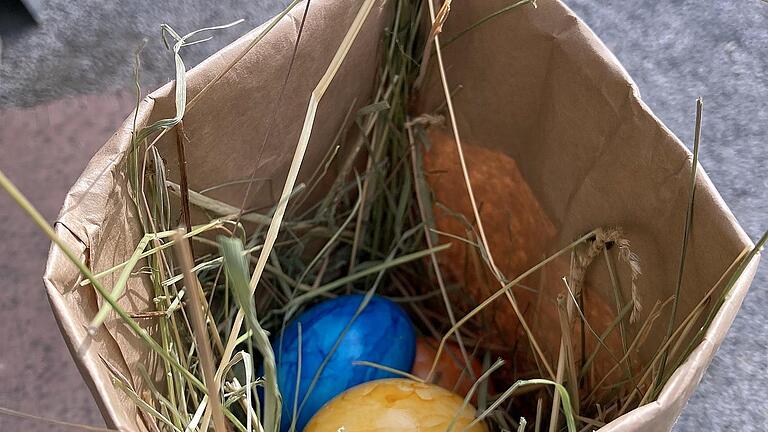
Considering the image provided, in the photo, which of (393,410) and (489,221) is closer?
(393,410)

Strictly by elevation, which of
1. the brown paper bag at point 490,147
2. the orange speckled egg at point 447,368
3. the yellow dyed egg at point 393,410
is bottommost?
the orange speckled egg at point 447,368

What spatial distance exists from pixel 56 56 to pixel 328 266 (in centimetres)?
49

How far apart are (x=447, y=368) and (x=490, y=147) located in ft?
0.51

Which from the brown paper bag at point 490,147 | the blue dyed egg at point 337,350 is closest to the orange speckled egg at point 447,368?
the blue dyed egg at point 337,350

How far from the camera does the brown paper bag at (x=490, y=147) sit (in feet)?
1.09

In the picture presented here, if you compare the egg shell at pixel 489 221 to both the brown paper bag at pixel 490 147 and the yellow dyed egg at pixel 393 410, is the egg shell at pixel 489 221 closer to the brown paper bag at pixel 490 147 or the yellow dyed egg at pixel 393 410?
the brown paper bag at pixel 490 147

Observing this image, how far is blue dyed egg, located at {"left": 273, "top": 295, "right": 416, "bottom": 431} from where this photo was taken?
1.59ft

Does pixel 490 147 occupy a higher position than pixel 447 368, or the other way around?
pixel 490 147

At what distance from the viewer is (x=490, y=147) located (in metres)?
0.51

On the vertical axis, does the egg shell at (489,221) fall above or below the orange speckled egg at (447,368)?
above

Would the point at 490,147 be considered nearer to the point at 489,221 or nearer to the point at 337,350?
the point at 489,221

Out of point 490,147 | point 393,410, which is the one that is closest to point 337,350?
point 393,410

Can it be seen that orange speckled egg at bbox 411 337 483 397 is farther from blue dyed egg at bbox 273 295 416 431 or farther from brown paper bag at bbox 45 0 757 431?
brown paper bag at bbox 45 0 757 431

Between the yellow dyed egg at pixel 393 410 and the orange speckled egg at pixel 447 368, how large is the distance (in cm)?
5
